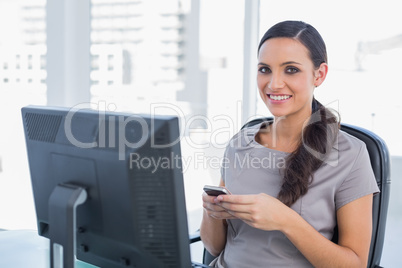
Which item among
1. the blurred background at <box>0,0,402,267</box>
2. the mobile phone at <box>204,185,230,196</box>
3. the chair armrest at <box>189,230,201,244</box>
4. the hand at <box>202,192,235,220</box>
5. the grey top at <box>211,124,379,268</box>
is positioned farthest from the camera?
the blurred background at <box>0,0,402,267</box>

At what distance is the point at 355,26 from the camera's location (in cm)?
246

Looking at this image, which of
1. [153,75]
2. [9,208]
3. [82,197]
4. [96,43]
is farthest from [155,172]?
[9,208]

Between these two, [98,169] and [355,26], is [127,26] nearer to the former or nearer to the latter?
[355,26]

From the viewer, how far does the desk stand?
135cm

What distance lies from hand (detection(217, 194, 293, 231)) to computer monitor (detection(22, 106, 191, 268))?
29cm

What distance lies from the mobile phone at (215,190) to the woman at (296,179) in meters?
0.02

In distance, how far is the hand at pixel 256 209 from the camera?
1.13 m

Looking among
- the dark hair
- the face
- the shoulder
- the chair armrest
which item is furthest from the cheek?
the chair armrest

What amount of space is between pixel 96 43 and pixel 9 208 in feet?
5.21

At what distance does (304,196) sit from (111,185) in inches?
27.4

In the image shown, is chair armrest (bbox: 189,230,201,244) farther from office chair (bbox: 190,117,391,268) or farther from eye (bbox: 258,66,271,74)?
eye (bbox: 258,66,271,74)

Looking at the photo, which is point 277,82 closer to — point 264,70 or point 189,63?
point 264,70

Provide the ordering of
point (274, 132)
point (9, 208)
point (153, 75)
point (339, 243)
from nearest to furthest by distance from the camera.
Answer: point (339, 243), point (274, 132), point (153, 75), point (9, 208)

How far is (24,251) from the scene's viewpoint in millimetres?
1472
